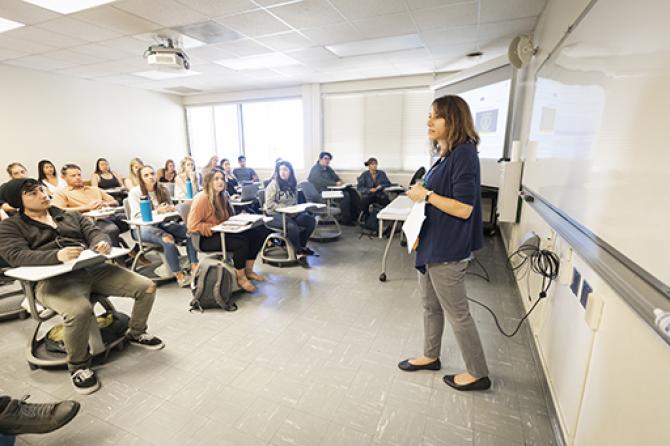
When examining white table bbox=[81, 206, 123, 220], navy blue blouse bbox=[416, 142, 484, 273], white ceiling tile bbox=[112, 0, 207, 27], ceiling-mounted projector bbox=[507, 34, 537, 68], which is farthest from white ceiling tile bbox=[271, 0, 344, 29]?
white table bbox=[81, 206, 123, 220]

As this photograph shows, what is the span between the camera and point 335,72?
5.99 meters

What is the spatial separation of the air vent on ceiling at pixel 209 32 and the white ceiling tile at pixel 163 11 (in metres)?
0.12

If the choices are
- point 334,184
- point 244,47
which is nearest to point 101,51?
point 244,47

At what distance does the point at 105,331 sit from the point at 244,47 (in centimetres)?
392

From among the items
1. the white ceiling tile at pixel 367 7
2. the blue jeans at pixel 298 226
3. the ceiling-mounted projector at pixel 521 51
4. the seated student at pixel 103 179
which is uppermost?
the white ceiling tile at pixel 367 7

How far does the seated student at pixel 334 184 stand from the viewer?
602 centimetres

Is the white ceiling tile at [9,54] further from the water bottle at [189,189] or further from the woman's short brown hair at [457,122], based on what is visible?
the woman's short brown hair at [457,122]

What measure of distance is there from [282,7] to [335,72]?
2.93m

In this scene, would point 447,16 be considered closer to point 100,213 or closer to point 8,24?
point 100,213

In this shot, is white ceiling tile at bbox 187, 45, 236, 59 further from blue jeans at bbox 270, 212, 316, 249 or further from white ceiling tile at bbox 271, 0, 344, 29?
blue jeans at bbox 270, 212, 316, 249

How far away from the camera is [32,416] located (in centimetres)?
153

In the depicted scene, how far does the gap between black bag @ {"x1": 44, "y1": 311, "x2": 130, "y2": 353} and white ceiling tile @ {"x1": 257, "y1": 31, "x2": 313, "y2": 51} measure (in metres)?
3.57

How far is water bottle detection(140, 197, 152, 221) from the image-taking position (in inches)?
124

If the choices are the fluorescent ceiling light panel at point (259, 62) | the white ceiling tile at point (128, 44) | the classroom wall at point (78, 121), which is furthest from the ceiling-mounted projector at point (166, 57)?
the classroom wall at point (78, 121)
